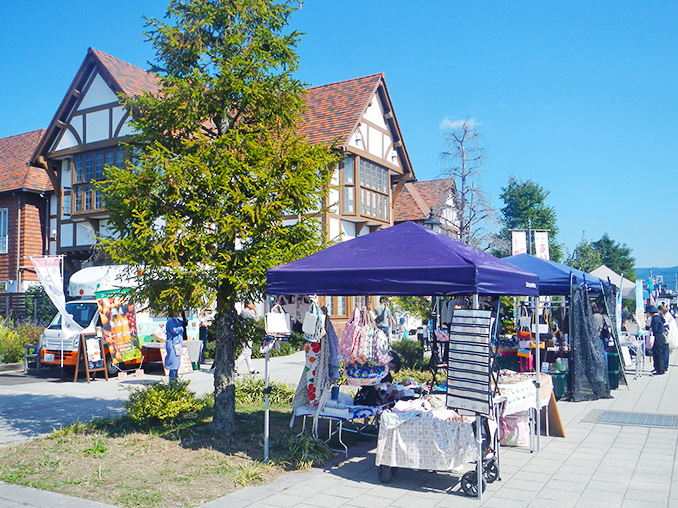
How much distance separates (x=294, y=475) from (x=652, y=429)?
586 cm

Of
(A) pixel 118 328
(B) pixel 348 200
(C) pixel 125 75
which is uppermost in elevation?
(C) pixel 125 75

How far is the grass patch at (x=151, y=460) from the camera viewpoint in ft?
20.0

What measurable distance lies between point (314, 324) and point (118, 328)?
356 inches

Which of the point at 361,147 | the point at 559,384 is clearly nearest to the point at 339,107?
the point at 361,147

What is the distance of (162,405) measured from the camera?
28.2ft

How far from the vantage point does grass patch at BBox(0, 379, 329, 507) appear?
6102mm

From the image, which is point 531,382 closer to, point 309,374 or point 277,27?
point 309,374

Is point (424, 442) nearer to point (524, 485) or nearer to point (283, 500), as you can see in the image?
point (524, 485)

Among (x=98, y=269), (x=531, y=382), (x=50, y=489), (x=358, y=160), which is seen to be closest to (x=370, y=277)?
(x=531, y=382)

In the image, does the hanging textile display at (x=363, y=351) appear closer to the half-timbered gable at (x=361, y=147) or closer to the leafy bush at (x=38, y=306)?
the half-timbered gable at (x=361, y=147)

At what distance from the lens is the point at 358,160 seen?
23.2 metres

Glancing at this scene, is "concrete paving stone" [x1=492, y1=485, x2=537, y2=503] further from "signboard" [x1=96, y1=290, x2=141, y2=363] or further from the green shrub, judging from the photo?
"signboard" [x1=96, y1=290, x2=141, y2=363]

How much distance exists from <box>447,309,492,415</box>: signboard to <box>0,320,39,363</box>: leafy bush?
1448 centimetres

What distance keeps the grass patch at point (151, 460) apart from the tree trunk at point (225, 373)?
7.0 inches
